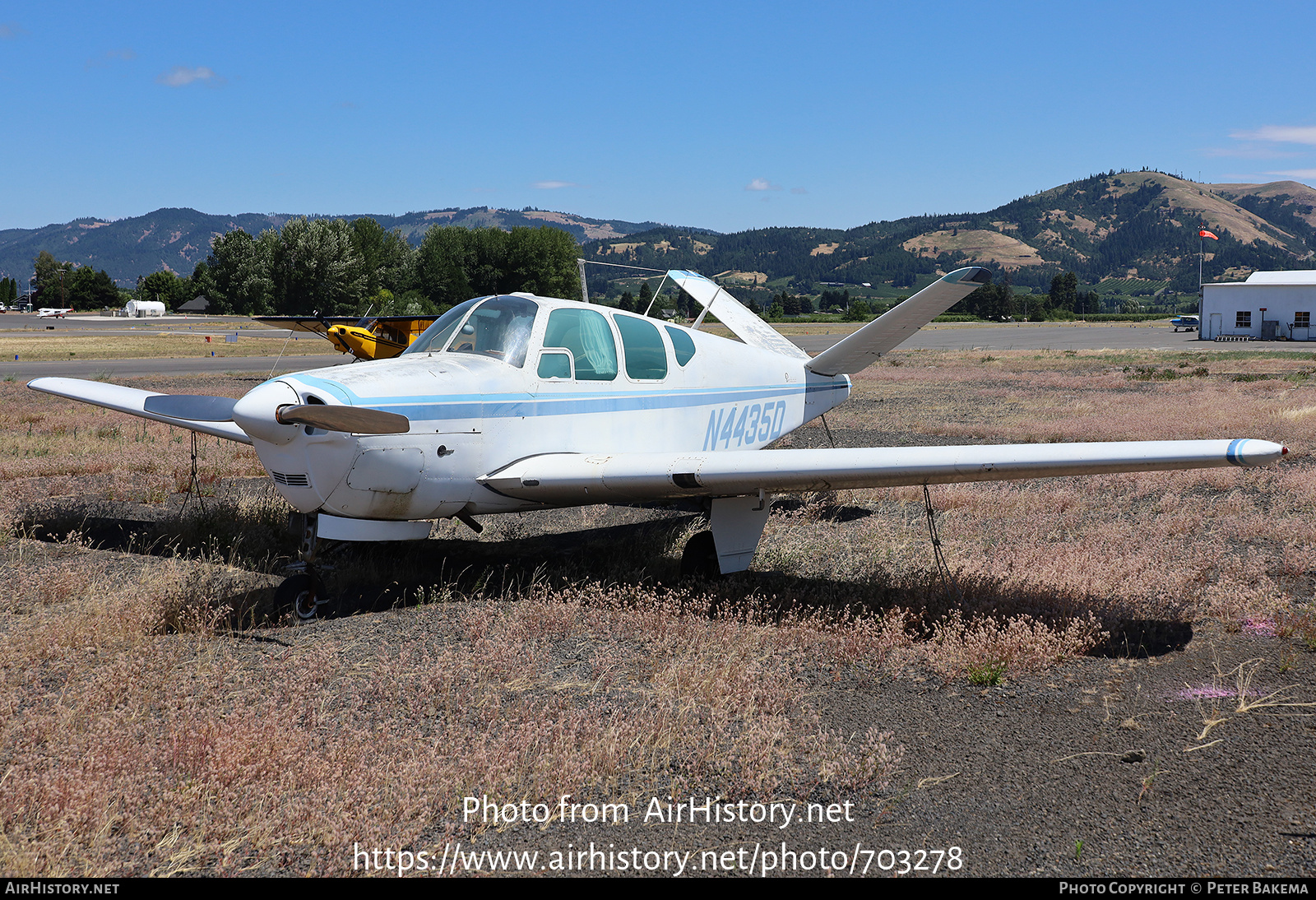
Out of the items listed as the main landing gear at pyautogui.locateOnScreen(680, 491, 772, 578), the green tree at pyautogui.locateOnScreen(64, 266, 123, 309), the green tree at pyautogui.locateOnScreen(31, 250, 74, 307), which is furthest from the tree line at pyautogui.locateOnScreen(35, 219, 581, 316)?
the main landing gear at pyautogui.locateOnScreen(680, 491, 772, 578)

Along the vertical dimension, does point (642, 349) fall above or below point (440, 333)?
below

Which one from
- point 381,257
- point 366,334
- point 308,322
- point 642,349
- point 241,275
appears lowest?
point 642,349

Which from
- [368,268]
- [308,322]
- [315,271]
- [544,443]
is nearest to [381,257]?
[368,268]

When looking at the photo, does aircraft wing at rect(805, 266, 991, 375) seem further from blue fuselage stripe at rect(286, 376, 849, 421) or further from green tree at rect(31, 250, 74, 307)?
green tree at rect(31, 250, 74, 307)

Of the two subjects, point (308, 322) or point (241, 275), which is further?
point (241, 275)

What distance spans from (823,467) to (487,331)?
10.2 feet

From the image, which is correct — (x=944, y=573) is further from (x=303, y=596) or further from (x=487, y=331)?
(x=303, y=596)

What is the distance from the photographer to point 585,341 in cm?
779


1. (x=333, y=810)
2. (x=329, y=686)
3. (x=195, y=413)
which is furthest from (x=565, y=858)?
(x=195, y=413)

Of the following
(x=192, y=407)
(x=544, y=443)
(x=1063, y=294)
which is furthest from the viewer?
(x=1063, y=294)

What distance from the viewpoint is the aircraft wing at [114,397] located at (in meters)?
9.56

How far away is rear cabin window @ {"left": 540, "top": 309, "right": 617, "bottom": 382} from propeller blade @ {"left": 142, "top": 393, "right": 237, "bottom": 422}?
8.88 feet

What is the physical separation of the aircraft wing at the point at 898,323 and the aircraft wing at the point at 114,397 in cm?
698

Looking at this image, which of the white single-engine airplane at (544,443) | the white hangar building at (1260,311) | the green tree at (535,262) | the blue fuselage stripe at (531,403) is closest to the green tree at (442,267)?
the green tree at (535,262)
